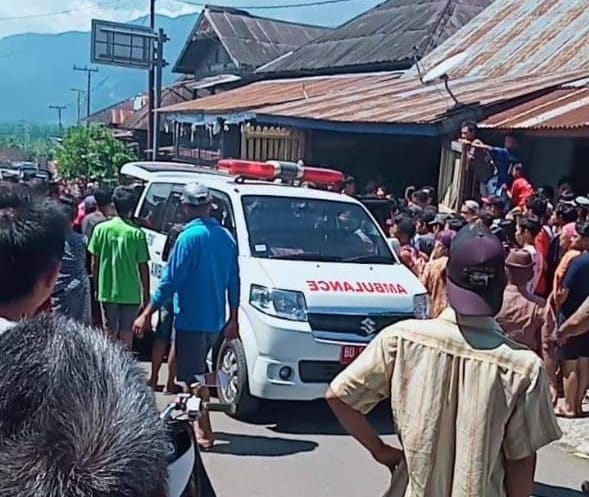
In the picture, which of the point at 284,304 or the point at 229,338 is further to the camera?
the point at 284,304

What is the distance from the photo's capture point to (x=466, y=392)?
2.64m

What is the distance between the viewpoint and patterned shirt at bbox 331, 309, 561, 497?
261 centimetres

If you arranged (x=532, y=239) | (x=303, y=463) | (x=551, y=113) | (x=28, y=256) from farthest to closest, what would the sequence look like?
1. (x=551, y=113)
2. (x=532, y=239)
3. (x=303, y=463)
4. (x=28, y=256)

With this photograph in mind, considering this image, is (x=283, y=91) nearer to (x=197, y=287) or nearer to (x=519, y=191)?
(x=519, y=191)

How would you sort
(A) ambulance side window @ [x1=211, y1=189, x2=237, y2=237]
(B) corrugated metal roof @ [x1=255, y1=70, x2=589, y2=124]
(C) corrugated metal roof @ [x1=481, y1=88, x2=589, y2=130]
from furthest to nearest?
(B) corrugated metal roof @ [x1=255, y1=70, x2=589, y2=124] < (C) corrugated metal roof @ [x1=481, y1=88, x2=589, y2=130] < (A) ambulance side window @ [x1=211, y1=189, x2=237, y2=237]

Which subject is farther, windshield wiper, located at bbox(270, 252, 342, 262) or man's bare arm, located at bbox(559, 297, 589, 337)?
windshield wiper, located at bbox(270, 252, 342, 262)

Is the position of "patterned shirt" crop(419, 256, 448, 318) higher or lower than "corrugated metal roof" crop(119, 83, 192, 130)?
lower

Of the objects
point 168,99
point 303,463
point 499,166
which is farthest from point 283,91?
point 303,463

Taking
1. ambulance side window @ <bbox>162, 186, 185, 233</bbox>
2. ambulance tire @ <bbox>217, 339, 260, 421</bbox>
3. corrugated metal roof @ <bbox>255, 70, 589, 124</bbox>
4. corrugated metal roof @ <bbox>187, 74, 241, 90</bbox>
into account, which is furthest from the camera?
corrugated metal roof @ <bbox>187, 74, 241, 90</bbox>

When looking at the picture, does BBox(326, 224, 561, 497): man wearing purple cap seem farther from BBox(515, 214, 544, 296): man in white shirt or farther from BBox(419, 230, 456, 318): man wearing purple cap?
BBox(515, 214, 544, 296): man in white shirt

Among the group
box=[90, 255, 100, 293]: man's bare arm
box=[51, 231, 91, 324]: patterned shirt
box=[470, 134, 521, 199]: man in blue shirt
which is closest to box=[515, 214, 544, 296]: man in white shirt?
box=[470, 134, 521, 199]: man in blue shirt

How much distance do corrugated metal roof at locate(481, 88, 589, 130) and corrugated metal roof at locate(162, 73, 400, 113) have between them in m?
6.17

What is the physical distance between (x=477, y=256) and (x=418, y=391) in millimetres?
456

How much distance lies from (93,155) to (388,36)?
12064 mm
